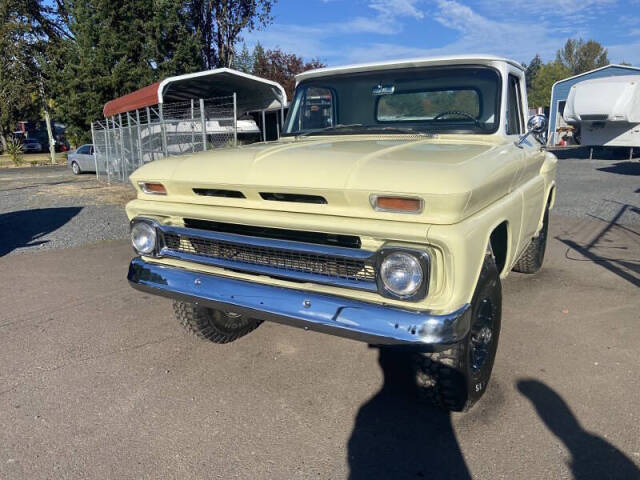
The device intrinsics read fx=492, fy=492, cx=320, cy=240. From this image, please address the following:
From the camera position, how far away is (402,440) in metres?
2.61

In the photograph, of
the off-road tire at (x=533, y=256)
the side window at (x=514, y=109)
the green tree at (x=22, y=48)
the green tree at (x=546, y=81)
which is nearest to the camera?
the side window at (x=514, y=109)

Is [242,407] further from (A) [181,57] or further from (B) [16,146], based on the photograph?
(B) [16,146]

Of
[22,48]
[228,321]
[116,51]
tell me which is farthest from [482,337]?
[22,48]

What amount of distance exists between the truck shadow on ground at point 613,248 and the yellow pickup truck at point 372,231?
2482 mm

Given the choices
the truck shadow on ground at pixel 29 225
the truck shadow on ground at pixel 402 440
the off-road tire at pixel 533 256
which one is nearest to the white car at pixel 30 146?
the truck shadow on ground at pixel 29 225

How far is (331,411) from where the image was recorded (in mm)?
2875

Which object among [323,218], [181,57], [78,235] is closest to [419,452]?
[323,218]

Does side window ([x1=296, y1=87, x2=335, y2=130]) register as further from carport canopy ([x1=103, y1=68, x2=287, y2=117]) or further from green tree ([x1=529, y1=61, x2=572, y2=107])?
green tree ([x1=529, y1=61, x2=572, y2=107])

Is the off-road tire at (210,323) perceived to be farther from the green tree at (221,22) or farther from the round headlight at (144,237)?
the green tree at (221,22)

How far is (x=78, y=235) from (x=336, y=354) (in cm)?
607

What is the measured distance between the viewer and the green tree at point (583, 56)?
230 feet

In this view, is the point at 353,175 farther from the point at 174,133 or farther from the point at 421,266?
the point at 174,133

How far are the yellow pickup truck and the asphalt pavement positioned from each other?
312 mm

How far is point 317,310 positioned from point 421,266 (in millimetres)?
556
